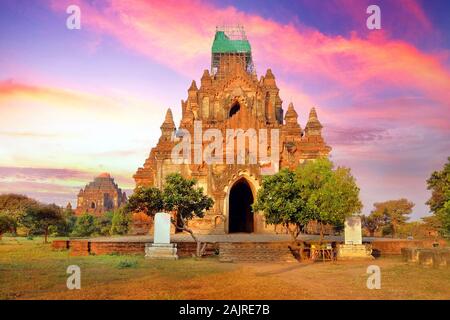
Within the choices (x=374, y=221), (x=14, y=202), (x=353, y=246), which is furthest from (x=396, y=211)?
(x=14, y=202)

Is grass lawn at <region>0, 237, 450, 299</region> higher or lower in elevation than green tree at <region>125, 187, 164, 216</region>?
lower

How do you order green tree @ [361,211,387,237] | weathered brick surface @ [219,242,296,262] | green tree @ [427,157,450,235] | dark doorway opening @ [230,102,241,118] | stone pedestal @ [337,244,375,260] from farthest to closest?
1. green tree @ [361,211,387,237]
2. dark doorway opening @ [230,102,241,118]
3. stone pedestal @ [337,244,375,260]
4. weathered brick surface @ [219,242,296,262]
5. green tree @ [427,157,450,235]

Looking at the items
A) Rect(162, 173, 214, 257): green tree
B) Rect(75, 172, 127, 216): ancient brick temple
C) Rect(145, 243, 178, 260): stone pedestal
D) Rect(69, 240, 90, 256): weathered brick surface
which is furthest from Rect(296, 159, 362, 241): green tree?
Rect(75, 172, 127, 216): ancient brick temple

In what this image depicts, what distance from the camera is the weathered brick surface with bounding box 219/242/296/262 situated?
72.2 feet

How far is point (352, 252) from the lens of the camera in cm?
2314

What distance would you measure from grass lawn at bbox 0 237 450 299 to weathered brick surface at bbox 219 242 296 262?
1307 mm

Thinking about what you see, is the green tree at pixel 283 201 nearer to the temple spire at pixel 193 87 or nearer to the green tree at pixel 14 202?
the green tree at pixel 14 202

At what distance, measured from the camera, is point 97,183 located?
102 m

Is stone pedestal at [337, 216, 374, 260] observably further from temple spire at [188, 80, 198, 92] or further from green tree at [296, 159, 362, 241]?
temple spire at [188, 80, 198, 92]

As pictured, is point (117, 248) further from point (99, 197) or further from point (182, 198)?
point (99, 197)

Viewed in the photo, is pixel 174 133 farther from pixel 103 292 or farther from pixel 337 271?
pixel 103 292

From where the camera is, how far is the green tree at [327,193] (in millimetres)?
22266

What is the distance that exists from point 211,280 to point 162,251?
7727mm

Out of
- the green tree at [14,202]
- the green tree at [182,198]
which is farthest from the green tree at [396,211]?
the green tree at [14,202]
